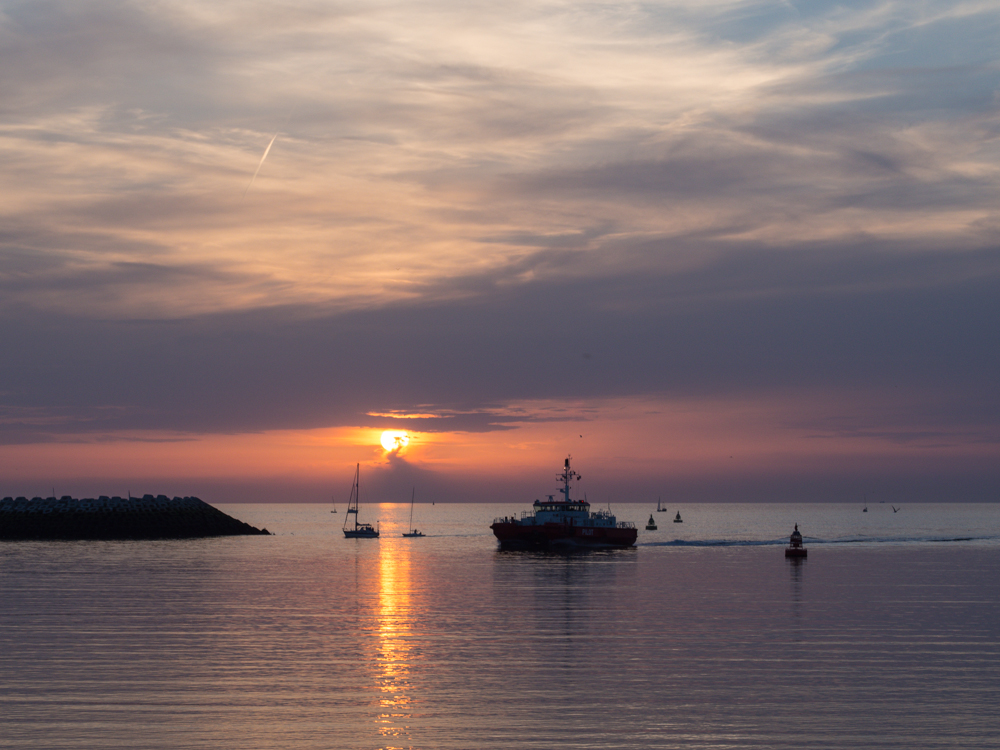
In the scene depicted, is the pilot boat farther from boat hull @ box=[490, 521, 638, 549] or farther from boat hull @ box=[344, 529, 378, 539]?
boat hull @ box=[344, 529, 378, 539]

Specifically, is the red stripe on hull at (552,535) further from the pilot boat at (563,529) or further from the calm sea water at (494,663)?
the calm sea water at (494,663)

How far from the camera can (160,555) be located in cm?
9894

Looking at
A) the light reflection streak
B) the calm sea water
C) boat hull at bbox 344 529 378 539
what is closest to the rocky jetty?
boat hull at bbox 344 529 378 539

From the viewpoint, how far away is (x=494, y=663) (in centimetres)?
3472

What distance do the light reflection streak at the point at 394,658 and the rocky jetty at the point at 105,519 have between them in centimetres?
7124

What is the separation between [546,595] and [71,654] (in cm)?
3292

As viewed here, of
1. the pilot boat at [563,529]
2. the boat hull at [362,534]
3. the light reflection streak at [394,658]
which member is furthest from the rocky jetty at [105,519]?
the light reflection streak at [394,658]

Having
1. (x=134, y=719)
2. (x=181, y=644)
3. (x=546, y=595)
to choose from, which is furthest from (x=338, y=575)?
(x=134, y=719)

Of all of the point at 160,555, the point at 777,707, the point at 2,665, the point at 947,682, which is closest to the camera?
the point at 777,707

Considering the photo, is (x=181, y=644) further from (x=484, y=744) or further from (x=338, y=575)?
(x=338, y=575)

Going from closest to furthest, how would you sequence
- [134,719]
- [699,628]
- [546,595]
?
[134,719] < [699,628] < [546,595]

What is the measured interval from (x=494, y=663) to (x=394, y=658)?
4.13m

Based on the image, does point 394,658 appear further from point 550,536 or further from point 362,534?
point 362,534

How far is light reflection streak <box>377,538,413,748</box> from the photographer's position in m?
26.0
